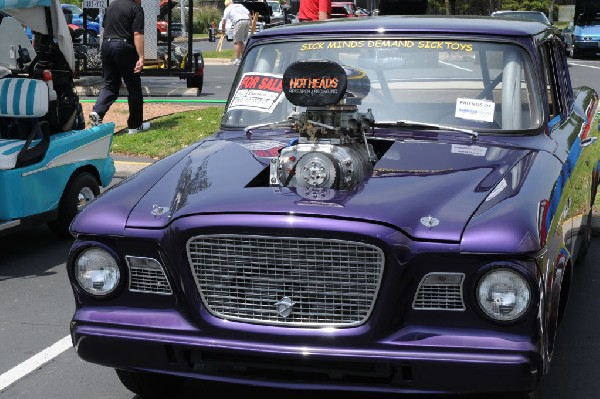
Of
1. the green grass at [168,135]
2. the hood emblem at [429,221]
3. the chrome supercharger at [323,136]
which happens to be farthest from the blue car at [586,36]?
the hood emblem at [429,221]

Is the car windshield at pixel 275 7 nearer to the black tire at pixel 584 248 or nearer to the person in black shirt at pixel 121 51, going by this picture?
the person in black shirt at pixel 121 51

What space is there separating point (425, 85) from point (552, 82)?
2.68 feet

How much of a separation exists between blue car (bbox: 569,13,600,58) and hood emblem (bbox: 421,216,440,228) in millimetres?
30014

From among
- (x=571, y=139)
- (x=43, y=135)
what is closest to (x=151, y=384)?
(x=571, y=139)

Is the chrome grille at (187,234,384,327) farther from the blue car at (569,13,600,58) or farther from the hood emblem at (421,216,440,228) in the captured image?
the blue car at (569,13,600,58)

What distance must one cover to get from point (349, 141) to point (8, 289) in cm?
324

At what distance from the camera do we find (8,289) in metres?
6.64

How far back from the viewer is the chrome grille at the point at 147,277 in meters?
3.93

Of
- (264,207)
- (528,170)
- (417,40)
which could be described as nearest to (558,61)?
(417,40)

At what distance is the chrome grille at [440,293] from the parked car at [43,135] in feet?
12.6

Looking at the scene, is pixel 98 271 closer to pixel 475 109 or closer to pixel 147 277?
pixel 147 277

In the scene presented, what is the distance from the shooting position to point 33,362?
518 cm

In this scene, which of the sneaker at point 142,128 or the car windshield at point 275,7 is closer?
the sneaker at point 142,128

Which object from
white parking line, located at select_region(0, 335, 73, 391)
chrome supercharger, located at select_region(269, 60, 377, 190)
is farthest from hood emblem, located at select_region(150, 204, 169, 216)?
white parking line, located at select_region(0, 335, 73, 391)
